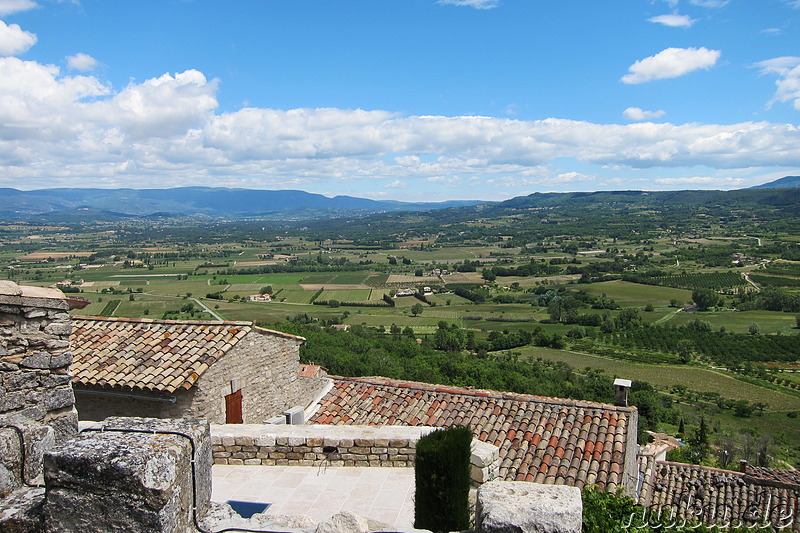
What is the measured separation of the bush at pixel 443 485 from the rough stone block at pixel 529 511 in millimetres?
1204

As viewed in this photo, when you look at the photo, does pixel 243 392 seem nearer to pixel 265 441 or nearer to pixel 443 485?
pixel 265 441

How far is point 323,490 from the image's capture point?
21.5 ft

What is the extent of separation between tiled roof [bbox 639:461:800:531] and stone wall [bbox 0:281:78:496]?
13.1 meters

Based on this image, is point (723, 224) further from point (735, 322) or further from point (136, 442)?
point (136, 442)

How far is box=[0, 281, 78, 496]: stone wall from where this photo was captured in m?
4.50

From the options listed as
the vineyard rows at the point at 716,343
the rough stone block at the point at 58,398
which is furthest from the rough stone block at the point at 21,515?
the vineyard rows at the point at 716,343

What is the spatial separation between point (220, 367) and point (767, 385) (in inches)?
2187

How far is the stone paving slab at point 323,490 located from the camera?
608cm

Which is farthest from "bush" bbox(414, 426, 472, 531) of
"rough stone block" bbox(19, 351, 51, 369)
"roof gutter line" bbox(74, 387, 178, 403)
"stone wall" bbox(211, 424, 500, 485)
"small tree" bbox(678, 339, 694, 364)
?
"small tree" bbox(678, 339, 694, 364)

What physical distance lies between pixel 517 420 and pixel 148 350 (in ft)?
26.0

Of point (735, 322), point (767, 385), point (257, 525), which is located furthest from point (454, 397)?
point (735, 322)

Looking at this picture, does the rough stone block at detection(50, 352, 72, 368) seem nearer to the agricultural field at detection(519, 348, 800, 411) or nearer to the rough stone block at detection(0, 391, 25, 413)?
the rough stone block at detection(0, 391, 25, 413)

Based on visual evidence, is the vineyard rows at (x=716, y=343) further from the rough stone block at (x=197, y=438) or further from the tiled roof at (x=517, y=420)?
the rough stone block at (x=197, y=438)

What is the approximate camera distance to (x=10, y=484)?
3699 mm
